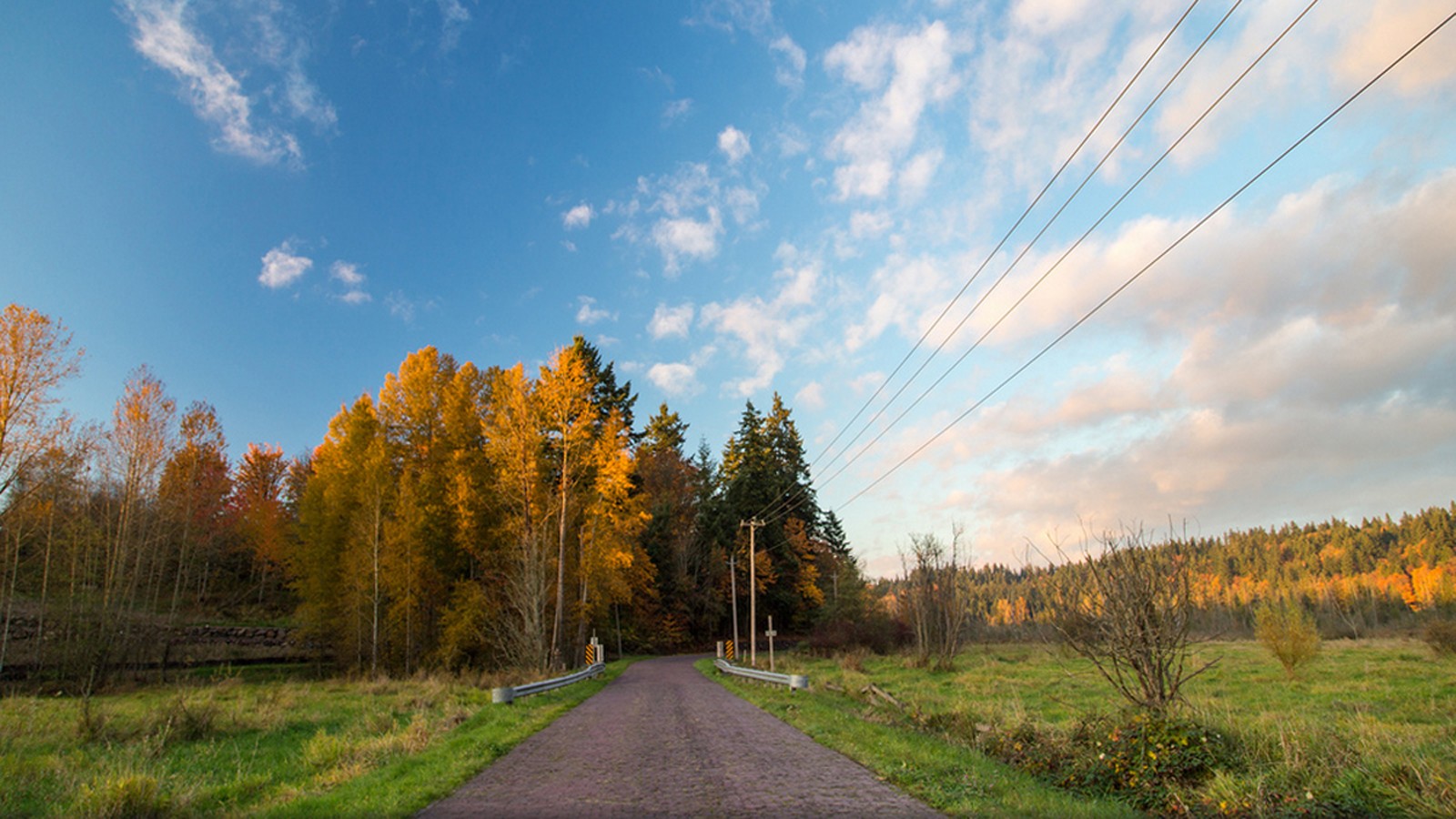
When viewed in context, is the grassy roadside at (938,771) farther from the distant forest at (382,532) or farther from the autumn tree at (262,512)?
the autumn tree at (262,512)

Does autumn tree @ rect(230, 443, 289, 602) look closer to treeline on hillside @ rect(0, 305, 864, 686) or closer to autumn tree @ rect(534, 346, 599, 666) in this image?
treeline on hillside @ rect(0, 305, 864, 686)

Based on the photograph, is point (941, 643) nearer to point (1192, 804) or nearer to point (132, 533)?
point (1192, 804)

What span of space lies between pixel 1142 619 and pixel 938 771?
312 cm

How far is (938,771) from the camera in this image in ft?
25.0

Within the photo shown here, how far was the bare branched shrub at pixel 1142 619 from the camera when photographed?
8.01m

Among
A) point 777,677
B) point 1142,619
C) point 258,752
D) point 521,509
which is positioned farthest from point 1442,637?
point 258,752

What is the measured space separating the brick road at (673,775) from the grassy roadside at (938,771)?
29 cm

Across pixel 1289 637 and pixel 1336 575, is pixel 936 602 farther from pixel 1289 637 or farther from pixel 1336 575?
pixel 1336 575

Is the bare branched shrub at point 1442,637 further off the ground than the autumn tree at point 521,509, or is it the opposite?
the autumn tree at point 521,509

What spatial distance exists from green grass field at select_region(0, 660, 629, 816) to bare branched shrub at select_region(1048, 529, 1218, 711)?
780cm

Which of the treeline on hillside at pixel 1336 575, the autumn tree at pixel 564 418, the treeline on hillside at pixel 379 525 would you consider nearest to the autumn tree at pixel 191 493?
the treeline on hillside at pixel 379 525

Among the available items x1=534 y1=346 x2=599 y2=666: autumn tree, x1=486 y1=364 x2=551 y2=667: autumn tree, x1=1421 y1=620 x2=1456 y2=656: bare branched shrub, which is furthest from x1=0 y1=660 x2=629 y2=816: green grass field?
x1=1421 y1=620 x2=1456 y2=656: bare branched shrub

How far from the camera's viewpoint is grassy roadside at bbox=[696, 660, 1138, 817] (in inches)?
239

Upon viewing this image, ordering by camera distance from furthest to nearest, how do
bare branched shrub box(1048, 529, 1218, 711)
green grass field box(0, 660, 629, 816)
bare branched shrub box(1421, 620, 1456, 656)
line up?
bare branched shrub box(1421, 620, 1456, 656) < bare branched shrub box(1048, 529, 1218, 711) < green grass field box(0, 660, 629, 816)
